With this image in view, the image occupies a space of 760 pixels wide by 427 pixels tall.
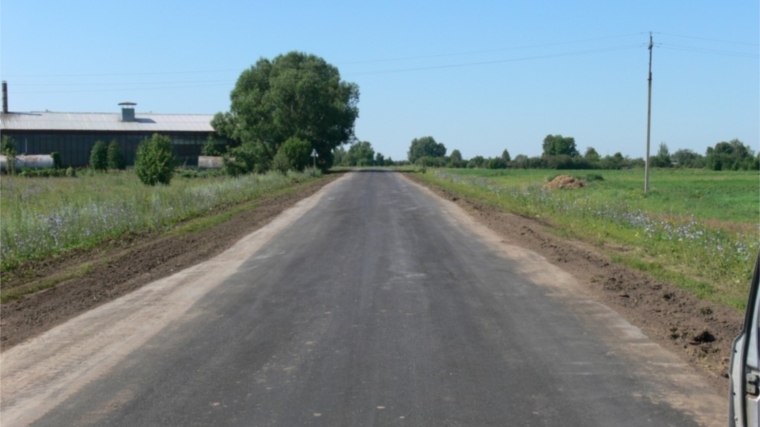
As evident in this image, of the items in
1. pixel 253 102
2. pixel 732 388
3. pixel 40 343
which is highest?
pixel 253 102

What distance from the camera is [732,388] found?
3.76 m

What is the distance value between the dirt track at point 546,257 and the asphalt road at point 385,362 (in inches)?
20.3

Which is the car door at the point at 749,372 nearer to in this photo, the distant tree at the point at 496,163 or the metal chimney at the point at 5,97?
the metal chimney at the point at 5,97

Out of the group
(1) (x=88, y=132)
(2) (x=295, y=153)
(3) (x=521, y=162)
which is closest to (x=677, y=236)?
(2) (x=295, y=153)

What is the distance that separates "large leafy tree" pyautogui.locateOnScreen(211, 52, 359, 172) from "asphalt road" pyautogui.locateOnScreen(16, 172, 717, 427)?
70.4 meters

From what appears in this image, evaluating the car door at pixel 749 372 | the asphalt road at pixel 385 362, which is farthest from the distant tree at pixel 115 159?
the car door at pixel 749 372

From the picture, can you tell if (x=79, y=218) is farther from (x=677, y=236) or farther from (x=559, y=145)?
(x=559, y=145)

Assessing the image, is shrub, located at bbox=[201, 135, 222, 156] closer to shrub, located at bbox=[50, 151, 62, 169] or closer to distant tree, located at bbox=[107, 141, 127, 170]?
distant tree, located at bbox=[107, 141, 127, 170]

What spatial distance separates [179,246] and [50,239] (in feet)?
9.25

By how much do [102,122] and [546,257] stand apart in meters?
92.6

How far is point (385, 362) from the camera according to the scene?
7605 mm

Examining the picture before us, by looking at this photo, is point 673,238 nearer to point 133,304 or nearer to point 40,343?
point 133,304

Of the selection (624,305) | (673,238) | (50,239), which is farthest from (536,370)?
(50,239)

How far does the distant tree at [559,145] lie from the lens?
183000 mm
